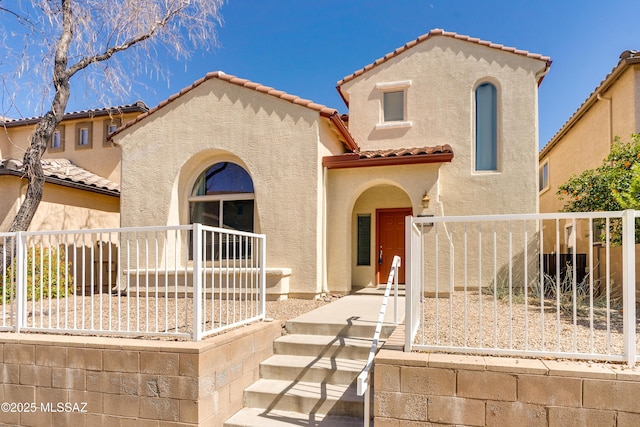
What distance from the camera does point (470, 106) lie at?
1130cm

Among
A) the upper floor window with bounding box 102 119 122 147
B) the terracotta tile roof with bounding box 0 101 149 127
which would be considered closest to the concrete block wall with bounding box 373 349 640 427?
the terracotta tile roof with bounding box 0 101 149 127

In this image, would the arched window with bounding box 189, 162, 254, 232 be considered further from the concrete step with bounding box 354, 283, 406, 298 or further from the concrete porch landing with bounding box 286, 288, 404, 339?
the concrete porch landing with bounding box 286, 288, 404, 339

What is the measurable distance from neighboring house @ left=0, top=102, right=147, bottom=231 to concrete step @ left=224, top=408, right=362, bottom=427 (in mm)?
7163

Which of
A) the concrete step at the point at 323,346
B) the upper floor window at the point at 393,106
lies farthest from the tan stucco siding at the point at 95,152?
the concrete step at the point at 323,346

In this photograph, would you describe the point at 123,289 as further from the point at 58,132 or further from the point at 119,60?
the point at 58,132

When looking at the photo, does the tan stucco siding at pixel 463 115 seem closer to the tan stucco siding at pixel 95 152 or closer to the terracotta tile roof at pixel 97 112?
the terracotta tile roof at pixel 97 112

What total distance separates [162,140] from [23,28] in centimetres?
380

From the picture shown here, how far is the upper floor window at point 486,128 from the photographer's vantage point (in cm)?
1116

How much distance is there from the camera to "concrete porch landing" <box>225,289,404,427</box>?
4770mm

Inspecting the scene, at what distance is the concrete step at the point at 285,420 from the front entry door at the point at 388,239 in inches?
278

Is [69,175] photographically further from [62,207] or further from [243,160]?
[243,160]

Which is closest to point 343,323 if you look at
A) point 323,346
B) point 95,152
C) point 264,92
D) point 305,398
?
point 323,346

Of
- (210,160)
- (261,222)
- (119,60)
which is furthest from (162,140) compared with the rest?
(261,222)

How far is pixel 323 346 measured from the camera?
18.6 feet
